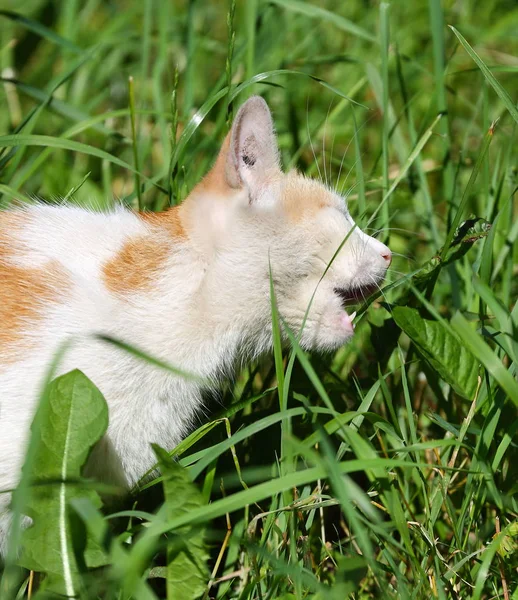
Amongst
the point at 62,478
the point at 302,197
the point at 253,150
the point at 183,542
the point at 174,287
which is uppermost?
the point at 253,150

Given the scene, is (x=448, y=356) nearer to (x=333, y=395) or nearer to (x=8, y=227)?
(x=333, y=395)

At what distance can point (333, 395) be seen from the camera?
216 centimetres

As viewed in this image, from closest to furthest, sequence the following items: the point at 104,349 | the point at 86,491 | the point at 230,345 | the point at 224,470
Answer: the point at 86,491, the point at 104,349, the point at 230,345, the point at 224,470

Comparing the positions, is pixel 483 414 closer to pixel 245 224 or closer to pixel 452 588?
pixel 452 588

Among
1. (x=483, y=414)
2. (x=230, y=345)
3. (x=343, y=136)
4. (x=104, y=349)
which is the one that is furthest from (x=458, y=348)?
(x=343, y=136)

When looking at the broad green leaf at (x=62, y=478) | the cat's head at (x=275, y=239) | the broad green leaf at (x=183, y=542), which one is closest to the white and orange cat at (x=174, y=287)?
the cat's head at (x=275, y=239)

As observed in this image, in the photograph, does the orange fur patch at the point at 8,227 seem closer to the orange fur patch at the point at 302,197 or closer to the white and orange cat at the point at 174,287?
the white and orange cat at the point at 174,287

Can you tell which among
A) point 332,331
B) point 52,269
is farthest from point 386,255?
point 52,269

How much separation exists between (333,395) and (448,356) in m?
0.36

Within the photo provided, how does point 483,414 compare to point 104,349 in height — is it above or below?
below

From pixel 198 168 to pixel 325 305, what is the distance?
944 mm

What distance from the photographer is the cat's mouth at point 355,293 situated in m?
1.95

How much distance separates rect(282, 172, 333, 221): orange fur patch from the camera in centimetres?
191

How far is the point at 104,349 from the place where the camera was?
1.75m
